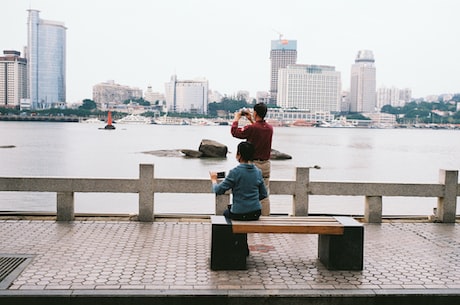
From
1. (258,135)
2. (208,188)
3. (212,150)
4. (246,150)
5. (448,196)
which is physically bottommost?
(212,150)

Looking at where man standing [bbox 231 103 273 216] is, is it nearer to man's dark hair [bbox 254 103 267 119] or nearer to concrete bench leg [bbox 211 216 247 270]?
man's dark hair [bbox 254 103 267 119]

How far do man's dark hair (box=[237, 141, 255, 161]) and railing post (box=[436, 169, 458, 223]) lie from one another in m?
5.18

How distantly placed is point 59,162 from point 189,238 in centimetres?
4524

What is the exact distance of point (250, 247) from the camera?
8969 millimetres

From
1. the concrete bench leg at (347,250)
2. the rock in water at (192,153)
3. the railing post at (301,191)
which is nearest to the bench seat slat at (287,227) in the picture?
the concrete bench leg at (347,250)

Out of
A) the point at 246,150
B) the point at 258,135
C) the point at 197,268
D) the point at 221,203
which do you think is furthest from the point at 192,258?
the point at 221,203

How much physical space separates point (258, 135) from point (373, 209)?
3257 millimetres

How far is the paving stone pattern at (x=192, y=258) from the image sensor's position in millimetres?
6902

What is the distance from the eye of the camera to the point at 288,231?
7.52 m

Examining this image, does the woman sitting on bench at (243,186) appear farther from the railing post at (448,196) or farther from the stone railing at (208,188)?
the railing post at (448,196)

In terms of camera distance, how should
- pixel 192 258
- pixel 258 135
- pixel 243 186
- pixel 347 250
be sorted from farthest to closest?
pixel 258 135
pixel 192 258
pixel 243 186
pixel 347 250

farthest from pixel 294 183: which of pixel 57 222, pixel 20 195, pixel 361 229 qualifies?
pixel 20 195

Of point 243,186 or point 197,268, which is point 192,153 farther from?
point 197,268

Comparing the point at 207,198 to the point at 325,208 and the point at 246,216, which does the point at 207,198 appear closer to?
the point at 325,208
